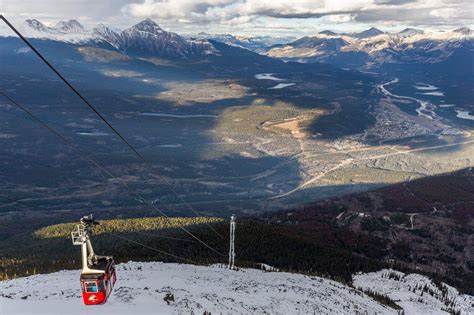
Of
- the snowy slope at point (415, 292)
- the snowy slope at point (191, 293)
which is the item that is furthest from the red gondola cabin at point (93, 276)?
the snowy slope at point (415, 292)

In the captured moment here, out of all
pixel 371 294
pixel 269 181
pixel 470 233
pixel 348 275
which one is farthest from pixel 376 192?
pixel 269 181

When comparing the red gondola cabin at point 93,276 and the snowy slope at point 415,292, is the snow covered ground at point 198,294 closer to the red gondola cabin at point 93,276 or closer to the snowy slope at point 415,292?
the snowy slope at point 415,292

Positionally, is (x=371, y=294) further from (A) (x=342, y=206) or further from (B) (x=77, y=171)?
(B) (x=77, y=171)

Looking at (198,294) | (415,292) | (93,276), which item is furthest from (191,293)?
(415,292)

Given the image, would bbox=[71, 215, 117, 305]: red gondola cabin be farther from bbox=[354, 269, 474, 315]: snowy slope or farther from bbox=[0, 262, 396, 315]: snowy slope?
bbox=[354, 269, 474, 315]: snowy slope

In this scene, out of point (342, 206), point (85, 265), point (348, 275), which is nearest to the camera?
point (85, 265)

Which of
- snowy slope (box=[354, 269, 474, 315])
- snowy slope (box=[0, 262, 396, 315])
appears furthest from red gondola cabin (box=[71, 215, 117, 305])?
snowy slope (box=[354, 269, 474, 315])

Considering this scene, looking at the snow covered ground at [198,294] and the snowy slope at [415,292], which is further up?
the snow covered ground at [198,294]
